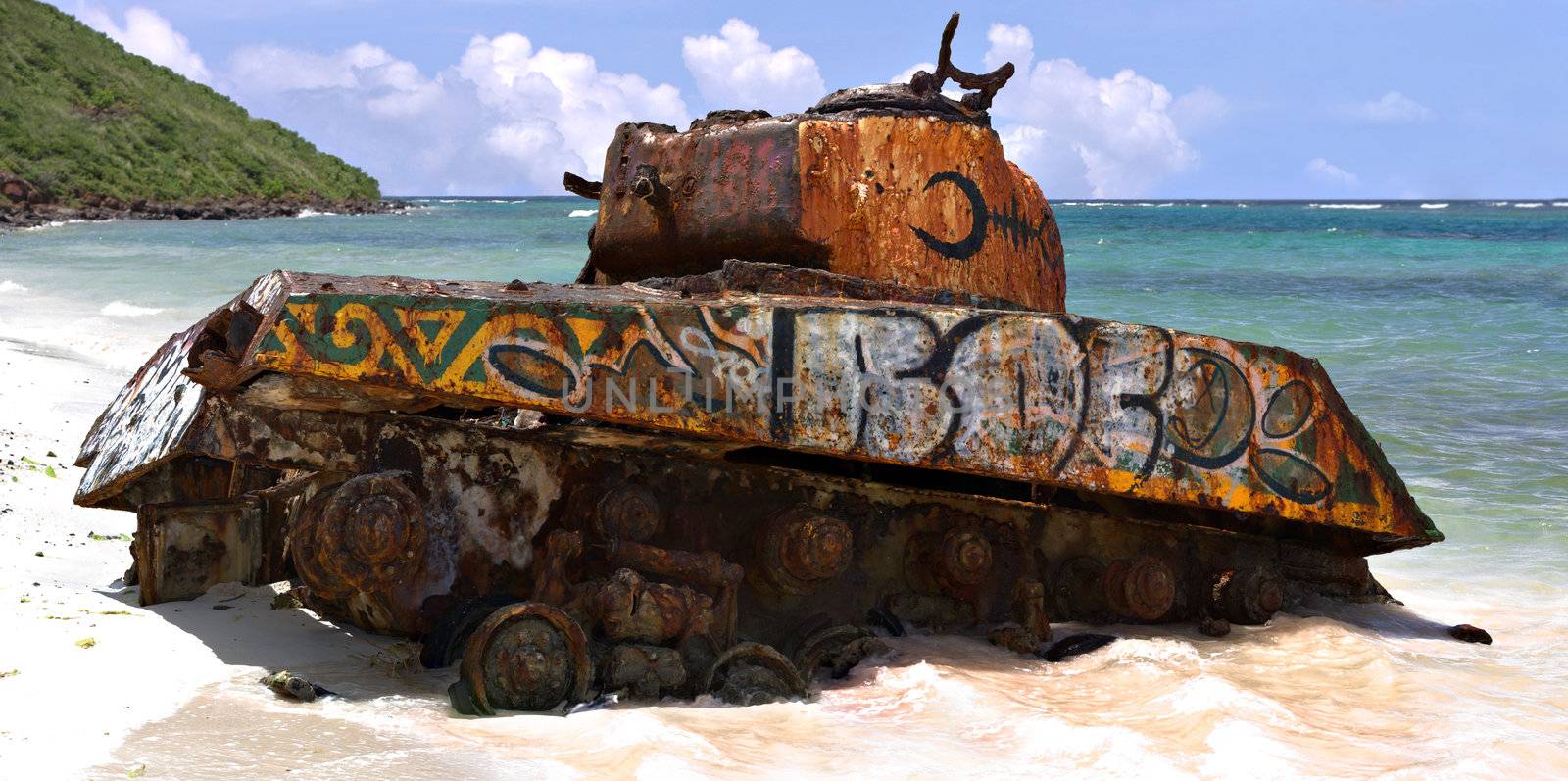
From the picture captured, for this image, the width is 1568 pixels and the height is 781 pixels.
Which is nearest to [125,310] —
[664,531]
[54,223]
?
[664,531]

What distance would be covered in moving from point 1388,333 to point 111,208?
43.8 metres

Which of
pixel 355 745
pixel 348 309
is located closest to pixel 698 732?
pixel 355 745

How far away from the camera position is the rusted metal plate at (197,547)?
4797mm

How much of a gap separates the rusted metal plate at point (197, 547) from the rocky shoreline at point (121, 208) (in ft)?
121

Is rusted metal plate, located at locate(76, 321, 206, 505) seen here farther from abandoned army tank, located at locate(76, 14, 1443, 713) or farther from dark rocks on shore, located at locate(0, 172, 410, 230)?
dark rocks on shore, located at locate(0, 172, 410, 230)

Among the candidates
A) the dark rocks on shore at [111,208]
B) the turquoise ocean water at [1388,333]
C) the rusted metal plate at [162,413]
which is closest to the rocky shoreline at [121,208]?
the dark rocks on shore at [111,208]

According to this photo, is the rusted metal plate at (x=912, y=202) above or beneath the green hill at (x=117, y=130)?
beneath

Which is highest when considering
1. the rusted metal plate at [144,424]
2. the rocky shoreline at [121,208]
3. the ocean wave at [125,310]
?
→ the rocky shoreline at [121,208]

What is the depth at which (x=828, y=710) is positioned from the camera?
419 cm

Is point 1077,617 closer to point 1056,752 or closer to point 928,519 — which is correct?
point 928,519

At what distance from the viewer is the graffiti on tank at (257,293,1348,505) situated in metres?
4.00

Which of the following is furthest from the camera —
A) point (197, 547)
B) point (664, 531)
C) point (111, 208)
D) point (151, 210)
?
point (151, 210)

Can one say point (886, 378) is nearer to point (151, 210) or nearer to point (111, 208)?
point (111, 208)

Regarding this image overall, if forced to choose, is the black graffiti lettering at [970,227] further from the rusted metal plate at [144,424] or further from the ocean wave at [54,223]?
the ocean wave at [54,223]
